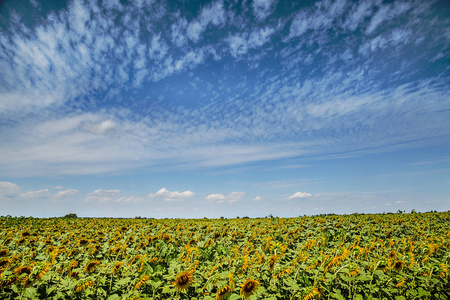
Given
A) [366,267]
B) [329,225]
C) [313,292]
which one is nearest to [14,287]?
[313,292]

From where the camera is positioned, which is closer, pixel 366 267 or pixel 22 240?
pixel 366 267

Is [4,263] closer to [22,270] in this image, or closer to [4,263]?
[4,263]

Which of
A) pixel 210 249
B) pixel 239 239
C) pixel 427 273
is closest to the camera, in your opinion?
pixel 427 273

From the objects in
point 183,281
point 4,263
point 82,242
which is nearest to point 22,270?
point 4,263

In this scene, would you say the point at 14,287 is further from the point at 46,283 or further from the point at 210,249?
the point at 210,249

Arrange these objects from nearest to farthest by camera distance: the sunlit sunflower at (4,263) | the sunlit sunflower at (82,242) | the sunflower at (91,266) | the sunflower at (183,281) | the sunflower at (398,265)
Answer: the sunflower at (183,281)
the sunflower at (91,266)
the sunlit sunflower at (4,263)
the sunflower at (398,265)
the sunlit sunflower at (82,242)

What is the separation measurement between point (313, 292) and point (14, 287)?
4783 millimetres

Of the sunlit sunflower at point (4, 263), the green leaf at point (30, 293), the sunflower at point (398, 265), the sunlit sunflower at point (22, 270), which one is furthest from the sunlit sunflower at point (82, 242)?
the sunflower at point (398, 265)

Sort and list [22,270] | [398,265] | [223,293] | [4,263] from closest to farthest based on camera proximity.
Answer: [223,293] → [22,270] → [4,263] → [398,265]

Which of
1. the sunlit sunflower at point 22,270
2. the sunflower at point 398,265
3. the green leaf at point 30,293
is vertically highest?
the sunlit sunflower at point 22,270

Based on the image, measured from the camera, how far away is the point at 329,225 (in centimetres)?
1380

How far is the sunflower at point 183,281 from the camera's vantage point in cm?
382

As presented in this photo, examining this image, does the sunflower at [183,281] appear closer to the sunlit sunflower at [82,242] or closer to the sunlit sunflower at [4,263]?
the sunlit sunflower at [4,263]

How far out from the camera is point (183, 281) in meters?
3.87
